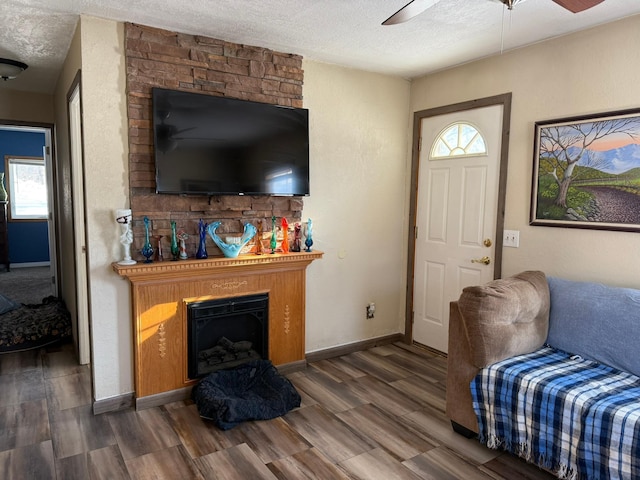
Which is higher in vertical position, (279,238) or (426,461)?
(279,238)

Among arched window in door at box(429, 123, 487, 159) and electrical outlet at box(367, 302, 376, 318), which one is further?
electrical outlet at box(367, 302, 376, 318)

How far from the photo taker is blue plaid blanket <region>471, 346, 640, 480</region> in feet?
6.14

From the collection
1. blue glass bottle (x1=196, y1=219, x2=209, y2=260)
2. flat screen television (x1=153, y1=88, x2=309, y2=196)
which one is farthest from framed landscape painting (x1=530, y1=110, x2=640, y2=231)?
blue glass bottle (x1=196, y1=219, x2=209, y2=260)

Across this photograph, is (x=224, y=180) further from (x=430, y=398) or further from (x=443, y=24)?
(x=430, y=398)

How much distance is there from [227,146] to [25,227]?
21.6 feet

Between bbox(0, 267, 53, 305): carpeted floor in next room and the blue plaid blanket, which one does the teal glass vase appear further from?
bbox(0, 267, 53, 305): carpeted floor in next room

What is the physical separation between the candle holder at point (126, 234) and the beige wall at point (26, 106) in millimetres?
2533

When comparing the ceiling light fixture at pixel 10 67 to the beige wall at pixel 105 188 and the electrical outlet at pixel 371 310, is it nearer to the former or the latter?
the beige wall at pixel 105 188

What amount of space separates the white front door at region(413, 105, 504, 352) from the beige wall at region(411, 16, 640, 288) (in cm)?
17

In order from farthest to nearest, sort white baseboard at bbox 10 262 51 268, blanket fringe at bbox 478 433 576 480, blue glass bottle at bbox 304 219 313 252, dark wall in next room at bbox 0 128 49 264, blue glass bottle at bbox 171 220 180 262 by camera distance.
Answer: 1. white baseboard at bbox 10 262 51 268
2. dark wall in next room at bbox 0 128 49 264
3. blue glass bottle at bbox 304 219 313 252
4. blue glass bottle at bbox 171 220 180 262
5. blanket fringe at bbox 478 433 576 480

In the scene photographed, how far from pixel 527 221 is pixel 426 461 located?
5.91 ft

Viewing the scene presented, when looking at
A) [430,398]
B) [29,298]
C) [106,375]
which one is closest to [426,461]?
[430,398]

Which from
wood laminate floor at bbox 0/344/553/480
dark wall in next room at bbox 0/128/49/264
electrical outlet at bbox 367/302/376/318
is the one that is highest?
dark wall in next room at bbox 0/128/49/264

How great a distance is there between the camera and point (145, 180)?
282cm
